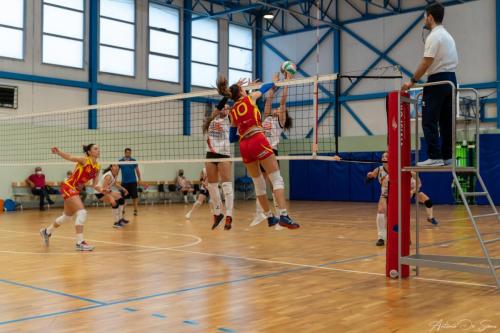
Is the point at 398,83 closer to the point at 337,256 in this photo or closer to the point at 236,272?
the point at 337,256

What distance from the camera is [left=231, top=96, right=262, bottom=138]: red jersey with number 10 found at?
7027mm

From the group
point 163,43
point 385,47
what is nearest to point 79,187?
point 163,43

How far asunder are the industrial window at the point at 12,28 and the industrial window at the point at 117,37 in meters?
3.09

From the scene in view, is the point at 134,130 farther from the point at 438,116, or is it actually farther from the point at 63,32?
the point at 438,116

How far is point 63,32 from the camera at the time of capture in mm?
20438

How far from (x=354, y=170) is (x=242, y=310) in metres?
20.2

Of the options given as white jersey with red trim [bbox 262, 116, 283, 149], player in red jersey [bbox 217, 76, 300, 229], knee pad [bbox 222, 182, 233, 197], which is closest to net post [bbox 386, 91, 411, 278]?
player in red jersey [bbox 217, 76, 300, 229]

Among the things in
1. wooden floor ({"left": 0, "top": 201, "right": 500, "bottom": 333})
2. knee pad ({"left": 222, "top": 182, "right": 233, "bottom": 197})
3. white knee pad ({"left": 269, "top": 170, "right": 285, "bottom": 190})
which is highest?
white knee pad ({"left": 269, "top": 170, "right": 285, "bottom": 190})

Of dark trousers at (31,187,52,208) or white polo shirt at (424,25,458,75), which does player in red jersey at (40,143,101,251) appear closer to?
white polo shirt at (424,25,458,75)

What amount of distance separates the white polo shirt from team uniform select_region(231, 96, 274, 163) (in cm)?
213

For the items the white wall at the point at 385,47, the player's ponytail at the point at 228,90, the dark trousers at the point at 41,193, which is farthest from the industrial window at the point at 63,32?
the player's ponytail at the point at 228,90

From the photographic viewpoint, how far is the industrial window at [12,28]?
1869 centimetres

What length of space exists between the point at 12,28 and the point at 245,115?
14.8m

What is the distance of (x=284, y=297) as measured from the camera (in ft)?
17.1
